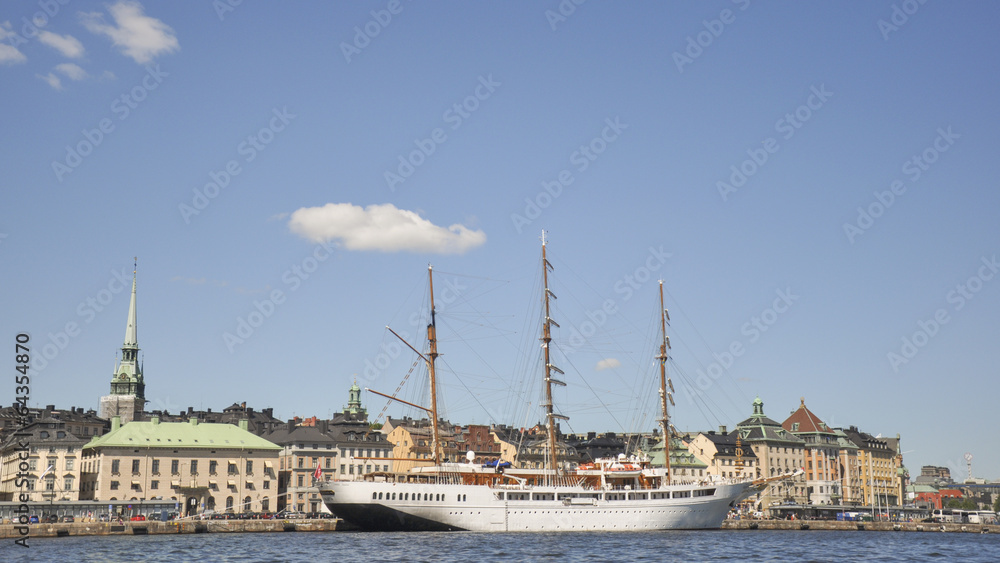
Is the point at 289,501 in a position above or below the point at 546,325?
below

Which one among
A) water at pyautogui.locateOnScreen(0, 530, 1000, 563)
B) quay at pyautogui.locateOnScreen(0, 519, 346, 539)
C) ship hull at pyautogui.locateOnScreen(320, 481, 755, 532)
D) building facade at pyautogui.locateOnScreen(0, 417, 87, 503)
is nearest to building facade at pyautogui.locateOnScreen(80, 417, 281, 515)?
building facade at pyautogui.locateOnScreen(0, 417, 87, 503)

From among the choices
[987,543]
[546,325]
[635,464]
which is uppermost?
[546,325]

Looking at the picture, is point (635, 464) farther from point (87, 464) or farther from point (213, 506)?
point (87, 464)

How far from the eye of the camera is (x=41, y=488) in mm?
130500

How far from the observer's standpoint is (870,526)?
121938mm

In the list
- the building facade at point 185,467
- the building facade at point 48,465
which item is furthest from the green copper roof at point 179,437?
the building facade at point 48,465

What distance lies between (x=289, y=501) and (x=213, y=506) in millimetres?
13394

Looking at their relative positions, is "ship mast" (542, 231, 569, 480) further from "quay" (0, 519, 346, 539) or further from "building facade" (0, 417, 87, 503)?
"building facade" (0, 417, 87, 503)

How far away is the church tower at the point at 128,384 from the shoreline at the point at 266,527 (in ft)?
317

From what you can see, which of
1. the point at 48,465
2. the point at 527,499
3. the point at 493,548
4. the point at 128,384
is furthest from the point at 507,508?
the point at 128,384

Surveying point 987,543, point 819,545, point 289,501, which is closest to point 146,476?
point 289,501

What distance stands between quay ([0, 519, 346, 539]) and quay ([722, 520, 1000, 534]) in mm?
48660

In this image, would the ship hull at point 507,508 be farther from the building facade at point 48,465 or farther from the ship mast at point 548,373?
the building facade at point 48,465

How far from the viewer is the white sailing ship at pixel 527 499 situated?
97.7 m
